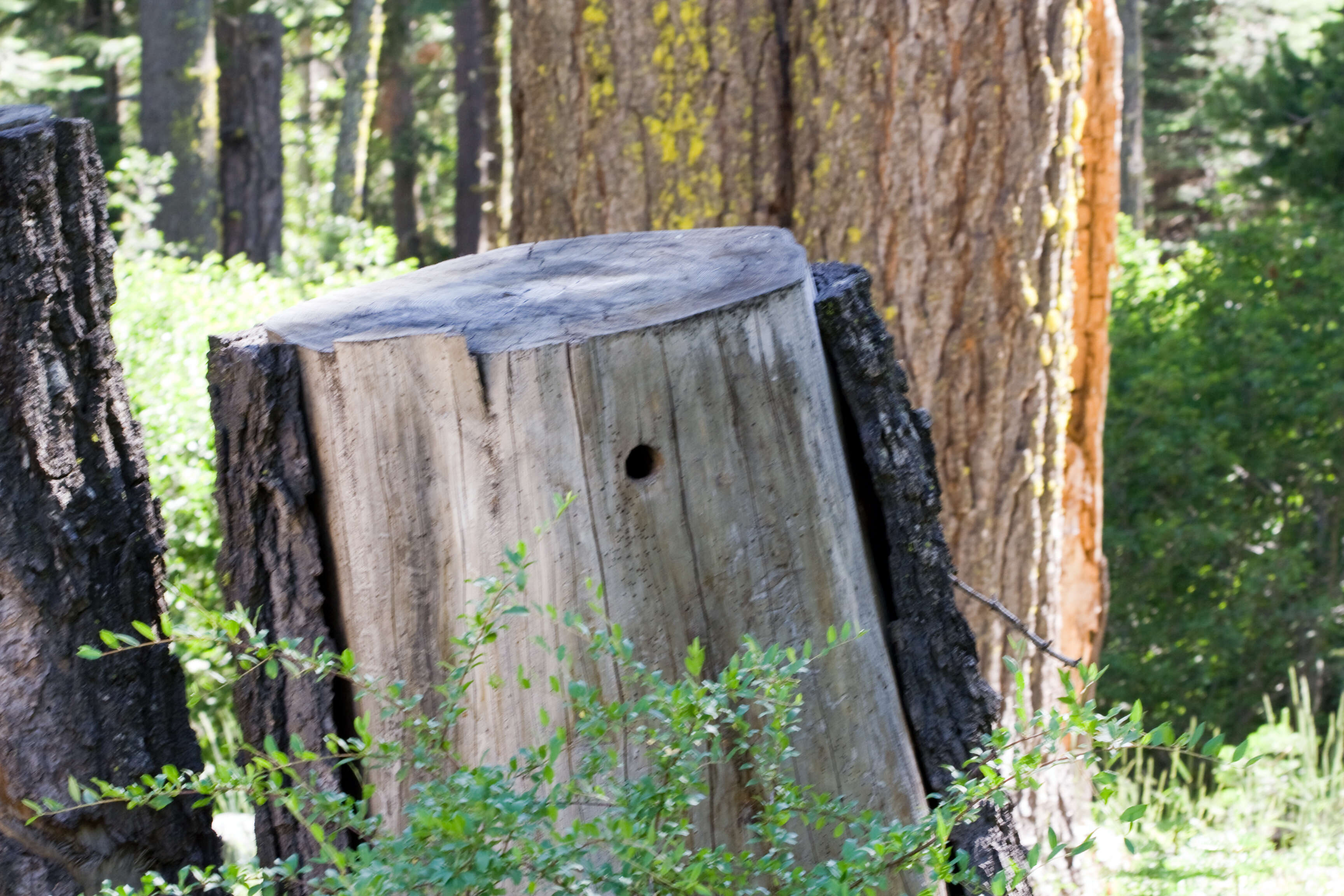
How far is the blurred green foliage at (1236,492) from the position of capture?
818cm

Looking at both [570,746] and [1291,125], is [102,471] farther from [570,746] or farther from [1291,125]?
[1291,125]

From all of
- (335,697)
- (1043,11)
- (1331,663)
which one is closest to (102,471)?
(335,697)

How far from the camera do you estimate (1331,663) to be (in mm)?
8484

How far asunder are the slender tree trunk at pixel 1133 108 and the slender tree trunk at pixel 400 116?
10.5 metres

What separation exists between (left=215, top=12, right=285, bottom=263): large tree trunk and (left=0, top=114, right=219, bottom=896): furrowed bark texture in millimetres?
10892

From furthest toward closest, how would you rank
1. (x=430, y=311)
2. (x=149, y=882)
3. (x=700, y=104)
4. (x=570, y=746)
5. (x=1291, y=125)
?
1. (x=1291, y=125)
2. (x=700, y=104)
3. (x=430, y=311)
4. (x=570, y=746)
5. (x=149, y=882)

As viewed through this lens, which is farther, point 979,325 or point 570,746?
point 979,325

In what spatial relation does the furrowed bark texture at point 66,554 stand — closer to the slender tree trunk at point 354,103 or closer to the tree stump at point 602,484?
the tree stump at point 602,484

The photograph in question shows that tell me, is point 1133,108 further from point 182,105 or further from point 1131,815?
point 1131,815

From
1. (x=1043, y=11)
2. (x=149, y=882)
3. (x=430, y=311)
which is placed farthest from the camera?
(x=1043, y=11)

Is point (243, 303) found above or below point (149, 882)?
above

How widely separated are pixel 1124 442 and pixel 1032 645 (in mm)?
5430

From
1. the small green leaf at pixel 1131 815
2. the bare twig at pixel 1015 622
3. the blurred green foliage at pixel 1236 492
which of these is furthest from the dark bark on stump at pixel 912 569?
the blurred green foliage at pixel 1236 492

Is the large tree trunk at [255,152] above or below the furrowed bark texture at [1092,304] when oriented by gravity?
above
